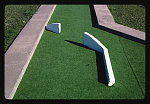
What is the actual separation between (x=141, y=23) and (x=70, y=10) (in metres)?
4.97

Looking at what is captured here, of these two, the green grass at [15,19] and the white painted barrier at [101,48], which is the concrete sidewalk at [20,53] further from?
the white painted barrier at [101,48]

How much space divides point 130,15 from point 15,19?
742cm

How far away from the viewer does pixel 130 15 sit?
1279 cm

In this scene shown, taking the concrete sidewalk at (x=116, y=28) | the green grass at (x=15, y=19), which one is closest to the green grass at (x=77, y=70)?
the concrete sidewalk at (x=116, y=28)

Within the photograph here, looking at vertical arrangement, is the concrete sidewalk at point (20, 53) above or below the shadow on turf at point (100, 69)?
above

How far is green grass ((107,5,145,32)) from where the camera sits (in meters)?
11.1

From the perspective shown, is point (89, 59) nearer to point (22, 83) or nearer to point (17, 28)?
point (22, 83)

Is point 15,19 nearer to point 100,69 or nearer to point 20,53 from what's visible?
→ point 20,53

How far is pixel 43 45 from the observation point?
8422 mm

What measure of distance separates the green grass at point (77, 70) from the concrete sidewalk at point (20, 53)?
233mm

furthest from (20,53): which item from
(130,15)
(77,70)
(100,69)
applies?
(130,15)

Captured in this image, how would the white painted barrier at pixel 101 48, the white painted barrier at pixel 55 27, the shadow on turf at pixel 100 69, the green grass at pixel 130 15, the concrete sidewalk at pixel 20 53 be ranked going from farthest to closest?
the green grass at pixel 130 15 < the white painted barrier at pixel 55 27 < the shadow on turf at pixel 100 69 < the white painted barrier at pixel 101 48 < the concrete sidewalk at pixel 20 53

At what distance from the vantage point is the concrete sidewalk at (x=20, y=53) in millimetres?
5714
